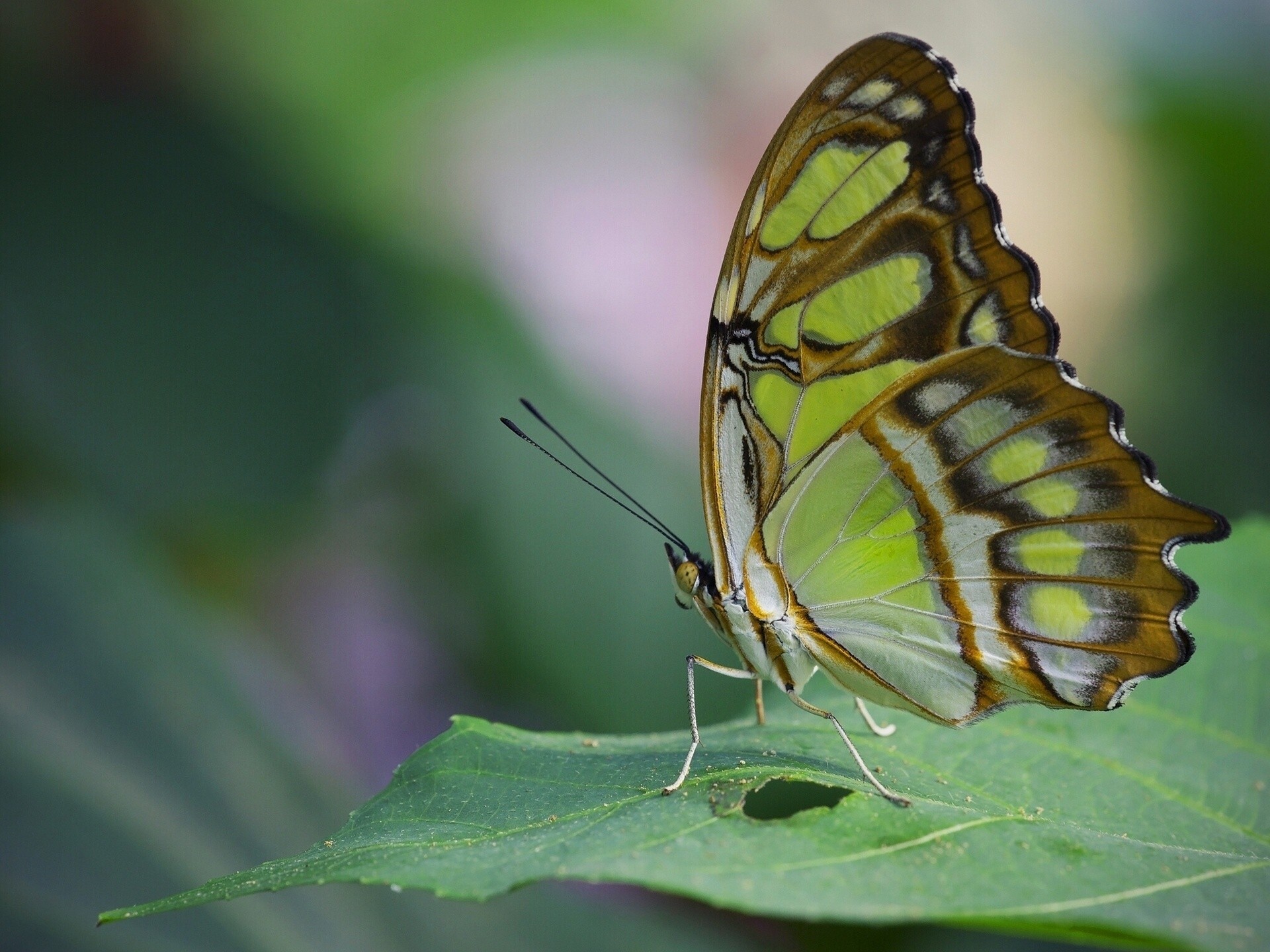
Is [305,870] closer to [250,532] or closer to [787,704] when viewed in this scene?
[787,704]

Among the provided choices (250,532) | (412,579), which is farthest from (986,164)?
(250,532)

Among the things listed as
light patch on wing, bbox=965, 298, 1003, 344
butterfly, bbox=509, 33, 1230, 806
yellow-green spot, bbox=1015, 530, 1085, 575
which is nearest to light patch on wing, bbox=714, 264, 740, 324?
butterfly, bbox=509, 33, 1230, 806

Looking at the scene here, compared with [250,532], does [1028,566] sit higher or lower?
lower

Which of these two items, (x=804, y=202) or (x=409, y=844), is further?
(x=804, y=202)

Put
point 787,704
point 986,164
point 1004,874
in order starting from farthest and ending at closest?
1. point 986,164
2. point 787,704
3. point 1004,874

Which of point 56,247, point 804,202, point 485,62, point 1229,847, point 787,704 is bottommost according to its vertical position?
point 1229,847

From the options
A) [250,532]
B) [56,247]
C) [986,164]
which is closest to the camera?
[56,247]

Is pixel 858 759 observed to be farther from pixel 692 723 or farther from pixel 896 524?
pixel 896 524

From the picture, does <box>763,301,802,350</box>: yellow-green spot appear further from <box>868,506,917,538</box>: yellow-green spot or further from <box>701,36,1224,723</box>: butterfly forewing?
Answer: <box>868,506,917,538</box>: yellow-green spot
